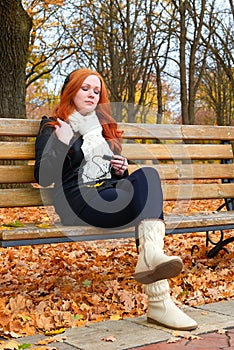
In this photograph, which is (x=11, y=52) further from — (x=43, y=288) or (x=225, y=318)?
(x=225, y=318)

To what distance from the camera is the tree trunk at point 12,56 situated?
29.1 feet

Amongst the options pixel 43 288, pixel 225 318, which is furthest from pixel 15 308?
pixel 225 318

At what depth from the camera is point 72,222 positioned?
3.70 metres

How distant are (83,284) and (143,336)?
1.32 metres

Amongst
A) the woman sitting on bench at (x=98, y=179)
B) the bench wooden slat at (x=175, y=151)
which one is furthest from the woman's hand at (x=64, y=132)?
the bench wooden slat at (x=175, y=151)

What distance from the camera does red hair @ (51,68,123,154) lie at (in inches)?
153

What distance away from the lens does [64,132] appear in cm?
371

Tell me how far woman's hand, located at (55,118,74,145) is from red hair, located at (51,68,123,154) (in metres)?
0.07

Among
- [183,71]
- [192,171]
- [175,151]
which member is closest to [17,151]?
[175,151]

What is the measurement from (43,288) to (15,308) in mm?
574

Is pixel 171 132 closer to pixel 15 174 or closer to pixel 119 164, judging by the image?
pixel 119 164

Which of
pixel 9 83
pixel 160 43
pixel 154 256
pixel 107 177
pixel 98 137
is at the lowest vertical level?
pixel 154 256

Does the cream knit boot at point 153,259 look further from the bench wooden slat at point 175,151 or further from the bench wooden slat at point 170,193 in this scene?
the bench wooden slat at point 175,151

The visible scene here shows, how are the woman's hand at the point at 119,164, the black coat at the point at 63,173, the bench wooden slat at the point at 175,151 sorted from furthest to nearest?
1. the bench wooden slat at the point at 175,151
2. the woman's hand at the point at 119,164
3. the black coat at the point at 63,173
